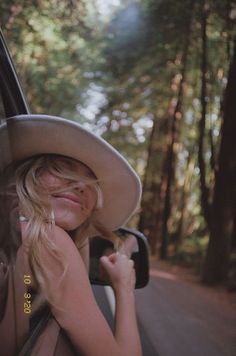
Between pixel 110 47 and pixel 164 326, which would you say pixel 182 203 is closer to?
pixel 110 47

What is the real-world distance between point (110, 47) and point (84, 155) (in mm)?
12537

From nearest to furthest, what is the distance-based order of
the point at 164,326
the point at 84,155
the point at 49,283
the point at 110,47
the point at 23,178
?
the point at 49,283
the point at 23,178
the point at 84,155
the point at 164,326
the point at 110,47

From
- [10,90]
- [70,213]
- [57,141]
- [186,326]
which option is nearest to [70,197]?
[70,213]

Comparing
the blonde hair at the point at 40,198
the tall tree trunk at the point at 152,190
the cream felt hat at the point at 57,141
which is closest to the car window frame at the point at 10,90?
the cream felt hat at the point at 57,141

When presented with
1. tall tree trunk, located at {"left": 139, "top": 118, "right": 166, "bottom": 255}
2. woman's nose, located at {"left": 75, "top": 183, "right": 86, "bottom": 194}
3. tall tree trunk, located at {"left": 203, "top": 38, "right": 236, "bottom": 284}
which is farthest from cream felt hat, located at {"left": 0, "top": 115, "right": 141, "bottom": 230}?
tall tree trunk, located at {"left": 139, "top": 118, "right": 166, "bottom": 255}

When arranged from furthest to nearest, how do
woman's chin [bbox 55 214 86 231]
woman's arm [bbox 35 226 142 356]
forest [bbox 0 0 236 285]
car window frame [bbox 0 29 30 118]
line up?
1. forest [bbox 0 0 236 285]
2. car window frame [bbox 0 29 30 118]
3. woman's chin [bbox 55 214 86 231]
4. woman's arm [bbox 35 226 142 356]

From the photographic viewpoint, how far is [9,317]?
1.25 meters

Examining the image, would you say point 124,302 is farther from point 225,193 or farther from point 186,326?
point 225,193

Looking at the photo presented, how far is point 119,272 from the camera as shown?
169 cm

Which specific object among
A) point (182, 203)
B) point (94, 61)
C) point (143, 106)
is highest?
point (94, 61)

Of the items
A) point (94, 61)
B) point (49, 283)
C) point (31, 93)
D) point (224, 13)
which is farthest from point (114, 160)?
point (31, 93)

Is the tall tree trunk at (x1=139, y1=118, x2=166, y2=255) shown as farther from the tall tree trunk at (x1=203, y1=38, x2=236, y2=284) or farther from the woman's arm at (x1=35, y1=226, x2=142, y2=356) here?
the woman's arm at (x1=35, y1=226, x2=142, y2=356)

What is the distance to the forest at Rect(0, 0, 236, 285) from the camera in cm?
341

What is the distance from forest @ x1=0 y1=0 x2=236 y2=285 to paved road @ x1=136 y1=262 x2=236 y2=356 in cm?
88
